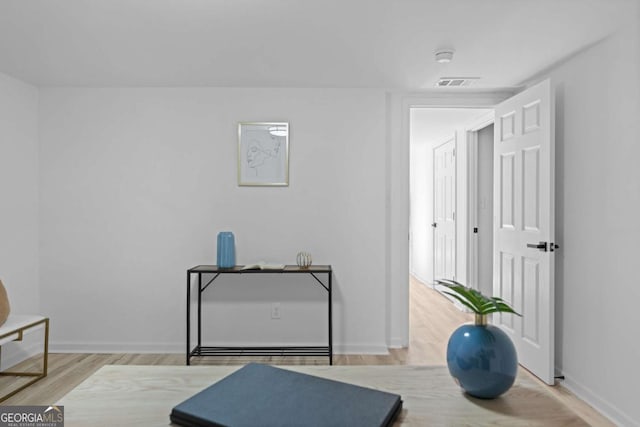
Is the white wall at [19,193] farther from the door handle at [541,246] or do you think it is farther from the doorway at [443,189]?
the door handle at [541,246]

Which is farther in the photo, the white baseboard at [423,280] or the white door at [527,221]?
the white baseboard at [423,280]

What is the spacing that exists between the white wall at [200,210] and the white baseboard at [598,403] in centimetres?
139

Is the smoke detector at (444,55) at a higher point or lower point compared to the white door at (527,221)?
higher

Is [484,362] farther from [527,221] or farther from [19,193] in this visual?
[19,193]

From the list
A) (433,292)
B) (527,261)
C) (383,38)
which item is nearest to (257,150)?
(383,38)

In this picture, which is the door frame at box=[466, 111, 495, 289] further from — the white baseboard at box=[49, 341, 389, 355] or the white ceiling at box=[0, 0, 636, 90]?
the white baseboard at box=[49, 341, 389, 355]

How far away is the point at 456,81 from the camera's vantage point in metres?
3.58

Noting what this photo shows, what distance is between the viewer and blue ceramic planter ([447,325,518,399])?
105 centimetres

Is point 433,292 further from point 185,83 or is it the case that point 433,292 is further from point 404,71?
point 185,83

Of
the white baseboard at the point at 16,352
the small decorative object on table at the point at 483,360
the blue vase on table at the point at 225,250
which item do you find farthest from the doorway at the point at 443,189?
the white baseboard at the point at 16,352

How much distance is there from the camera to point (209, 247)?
12.6 feet

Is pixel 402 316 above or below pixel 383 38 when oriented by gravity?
below

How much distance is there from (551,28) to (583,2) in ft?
1.06

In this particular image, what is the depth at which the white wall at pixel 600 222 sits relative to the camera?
2498mm
